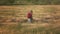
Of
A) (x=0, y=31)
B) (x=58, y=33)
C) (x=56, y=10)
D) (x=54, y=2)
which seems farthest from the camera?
(x=54, y=2)

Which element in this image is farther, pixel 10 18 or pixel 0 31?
pixel 10 18

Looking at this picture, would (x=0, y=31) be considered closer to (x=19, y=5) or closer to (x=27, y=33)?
(x=27, y=33)

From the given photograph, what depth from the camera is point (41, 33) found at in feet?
22.2

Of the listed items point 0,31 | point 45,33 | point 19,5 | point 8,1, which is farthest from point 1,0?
point 45,33

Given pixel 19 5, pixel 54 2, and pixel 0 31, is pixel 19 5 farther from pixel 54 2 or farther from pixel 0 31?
pixel 0 31

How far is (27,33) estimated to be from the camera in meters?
6.73

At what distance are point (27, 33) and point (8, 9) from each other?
595 centimetres

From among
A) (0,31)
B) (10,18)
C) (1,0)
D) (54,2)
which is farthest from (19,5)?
(0,31)

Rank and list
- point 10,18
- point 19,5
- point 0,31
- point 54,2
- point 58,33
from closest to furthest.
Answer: point 58,33 → point 0,31 → point 10,18 → point 19,5 → point 54,2

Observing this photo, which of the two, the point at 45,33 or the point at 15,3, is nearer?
the point at 45,33

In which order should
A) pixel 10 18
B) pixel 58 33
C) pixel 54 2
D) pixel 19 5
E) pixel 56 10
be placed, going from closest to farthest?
pixel 58 33 → pixel 10 18 → pixel 56 10 → pixel 19 5 → pixel 54 2

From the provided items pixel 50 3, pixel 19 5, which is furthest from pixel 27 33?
pixel 50 3

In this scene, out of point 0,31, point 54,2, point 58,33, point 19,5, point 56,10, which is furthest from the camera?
point 54,2

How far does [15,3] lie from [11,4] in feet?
1.13
